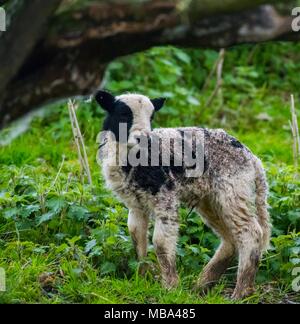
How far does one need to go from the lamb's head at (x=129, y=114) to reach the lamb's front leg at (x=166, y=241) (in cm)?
57

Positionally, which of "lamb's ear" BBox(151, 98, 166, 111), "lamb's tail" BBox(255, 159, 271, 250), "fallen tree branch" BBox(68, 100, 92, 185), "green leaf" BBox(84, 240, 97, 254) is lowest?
"green leaf" BBox(84, 240, 97, 254)

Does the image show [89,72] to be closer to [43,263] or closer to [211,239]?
[43,263]

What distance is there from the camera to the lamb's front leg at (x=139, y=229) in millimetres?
6672

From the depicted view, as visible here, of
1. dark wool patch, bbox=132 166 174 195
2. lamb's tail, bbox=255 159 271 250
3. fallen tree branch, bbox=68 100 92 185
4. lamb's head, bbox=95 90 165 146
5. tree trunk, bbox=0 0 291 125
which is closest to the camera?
tree trunk, bbox=0 0 291 125

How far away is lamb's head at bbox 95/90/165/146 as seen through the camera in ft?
20.3

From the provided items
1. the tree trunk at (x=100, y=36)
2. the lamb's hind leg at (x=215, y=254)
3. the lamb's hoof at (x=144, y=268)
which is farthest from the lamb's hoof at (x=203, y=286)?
the tree trunk at (x=100, y=36)

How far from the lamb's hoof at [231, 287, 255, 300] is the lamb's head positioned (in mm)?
1322

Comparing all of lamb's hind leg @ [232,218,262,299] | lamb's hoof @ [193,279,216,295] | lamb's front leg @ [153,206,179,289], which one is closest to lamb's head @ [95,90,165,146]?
lamb's front leg @ [153,206,179,289]

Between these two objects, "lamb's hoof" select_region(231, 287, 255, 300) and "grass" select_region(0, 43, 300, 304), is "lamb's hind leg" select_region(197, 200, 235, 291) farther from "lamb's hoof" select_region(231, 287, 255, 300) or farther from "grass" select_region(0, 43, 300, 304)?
"lamb's hoof" select_region(231, 287, 255, 300)

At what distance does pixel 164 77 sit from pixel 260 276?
4.63 m

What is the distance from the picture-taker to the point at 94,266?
22.3ft

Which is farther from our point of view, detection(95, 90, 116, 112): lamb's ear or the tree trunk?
detection(95, 90, 116, 112): lamb's ear

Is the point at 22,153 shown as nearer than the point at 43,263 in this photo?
No
